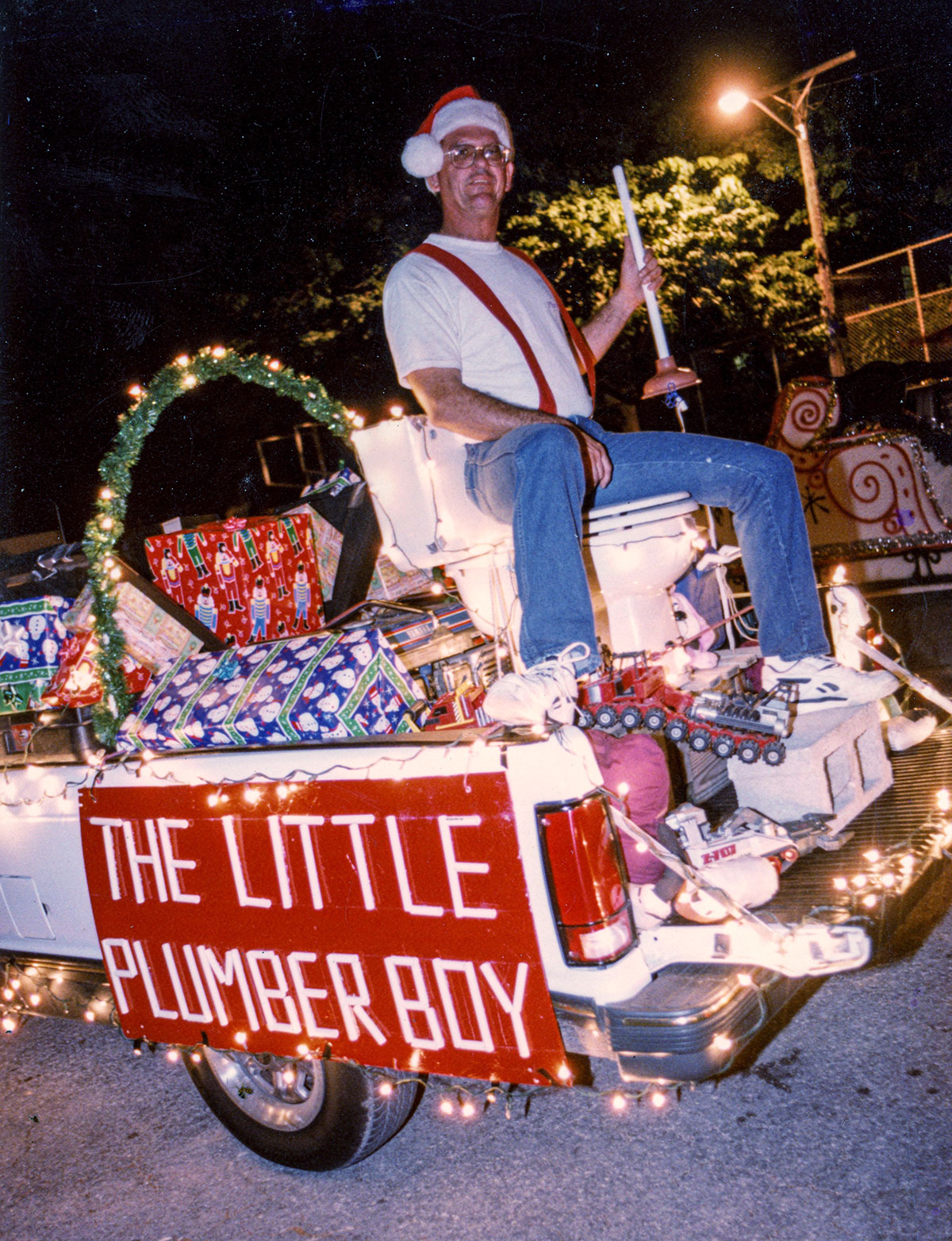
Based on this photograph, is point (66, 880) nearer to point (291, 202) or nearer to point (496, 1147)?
point (496, 1147)

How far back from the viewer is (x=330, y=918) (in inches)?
93.9

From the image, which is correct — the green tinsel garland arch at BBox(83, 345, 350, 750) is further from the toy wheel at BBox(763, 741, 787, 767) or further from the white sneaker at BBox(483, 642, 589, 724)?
the toy wheel at BBox(763, 741, 787, 767)

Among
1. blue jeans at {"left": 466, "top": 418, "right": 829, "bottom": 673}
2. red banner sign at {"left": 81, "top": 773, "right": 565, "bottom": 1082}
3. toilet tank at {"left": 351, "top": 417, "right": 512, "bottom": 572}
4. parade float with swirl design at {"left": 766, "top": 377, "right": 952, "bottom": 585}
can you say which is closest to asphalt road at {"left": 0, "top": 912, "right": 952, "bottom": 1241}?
red banner sign at {"left": 81, "top": 773, "right": 565, "bottom": 1082}

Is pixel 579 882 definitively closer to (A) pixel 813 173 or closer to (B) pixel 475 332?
(B) pixel 475 332

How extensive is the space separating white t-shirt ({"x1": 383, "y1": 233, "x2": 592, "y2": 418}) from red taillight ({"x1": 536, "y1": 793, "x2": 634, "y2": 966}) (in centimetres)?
157

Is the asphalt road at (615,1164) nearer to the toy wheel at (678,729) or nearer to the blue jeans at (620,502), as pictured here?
the toy wheel at (678,729)

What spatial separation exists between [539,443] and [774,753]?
113 cm

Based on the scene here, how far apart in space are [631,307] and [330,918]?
268 cm

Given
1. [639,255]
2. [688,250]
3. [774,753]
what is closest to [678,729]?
[774,753]

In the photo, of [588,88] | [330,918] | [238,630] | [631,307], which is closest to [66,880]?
[330,918]

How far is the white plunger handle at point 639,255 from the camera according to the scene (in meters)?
3.29

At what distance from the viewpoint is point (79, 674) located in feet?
11.1

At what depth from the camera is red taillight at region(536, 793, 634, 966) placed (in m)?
2.07

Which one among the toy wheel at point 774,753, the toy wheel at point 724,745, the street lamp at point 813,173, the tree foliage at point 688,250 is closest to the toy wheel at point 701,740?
the toy wheel at point 724,745
